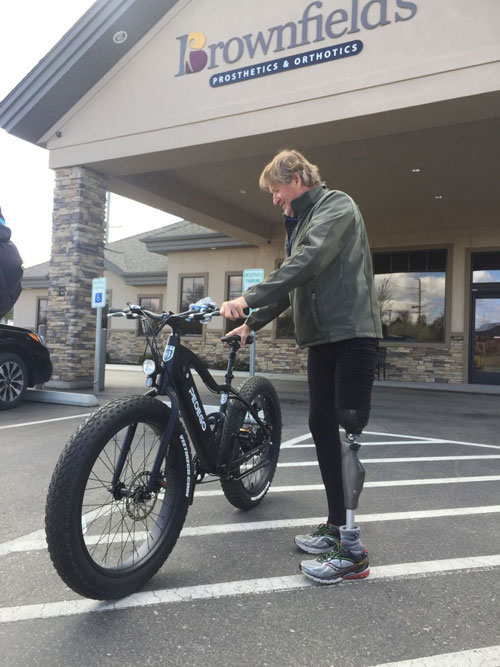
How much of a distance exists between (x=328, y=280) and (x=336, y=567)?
4.36ft

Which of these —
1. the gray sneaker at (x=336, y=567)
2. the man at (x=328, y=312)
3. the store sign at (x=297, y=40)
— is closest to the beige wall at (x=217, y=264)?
the store sign at (x=297, y=40)

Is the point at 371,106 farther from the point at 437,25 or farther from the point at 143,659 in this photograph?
the point at 143,659

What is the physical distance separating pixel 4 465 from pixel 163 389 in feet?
8.61

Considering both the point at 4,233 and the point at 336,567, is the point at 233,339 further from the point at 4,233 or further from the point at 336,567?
the point at 4,233

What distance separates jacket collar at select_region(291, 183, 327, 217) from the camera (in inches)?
101

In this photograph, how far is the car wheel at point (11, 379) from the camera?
685 cm

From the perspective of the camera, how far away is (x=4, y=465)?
4.21 metres

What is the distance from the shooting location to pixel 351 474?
7.75ft

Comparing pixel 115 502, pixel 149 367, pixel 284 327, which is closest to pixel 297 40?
pixel 149 367

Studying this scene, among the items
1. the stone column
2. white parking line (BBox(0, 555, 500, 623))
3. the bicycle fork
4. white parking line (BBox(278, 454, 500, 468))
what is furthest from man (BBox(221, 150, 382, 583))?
the stone column

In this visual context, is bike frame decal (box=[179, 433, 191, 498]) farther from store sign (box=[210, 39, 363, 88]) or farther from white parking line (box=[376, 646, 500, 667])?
store sign (box=[210, 39, 363, 88])

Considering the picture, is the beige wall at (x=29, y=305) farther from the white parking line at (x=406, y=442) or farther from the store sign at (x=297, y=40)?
the white parking line at (x=406, y=442)

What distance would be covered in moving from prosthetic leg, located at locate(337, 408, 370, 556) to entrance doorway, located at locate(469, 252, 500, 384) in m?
12.3

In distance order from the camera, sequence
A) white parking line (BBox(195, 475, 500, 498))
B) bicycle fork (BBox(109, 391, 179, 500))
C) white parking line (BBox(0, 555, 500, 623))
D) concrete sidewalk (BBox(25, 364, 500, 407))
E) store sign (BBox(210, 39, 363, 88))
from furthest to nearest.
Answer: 1. concrete sidewalk (BBox(25, 364, 500, 407))
2. store sign (BBox(210, 39, 363, 88))
3. white parking line (BBox(195, 475, 500, 498))
4. bicycle fork (BBox(109, 391, 179, 500))
5. white parking line (BBox(0, 555, 500, 623))
